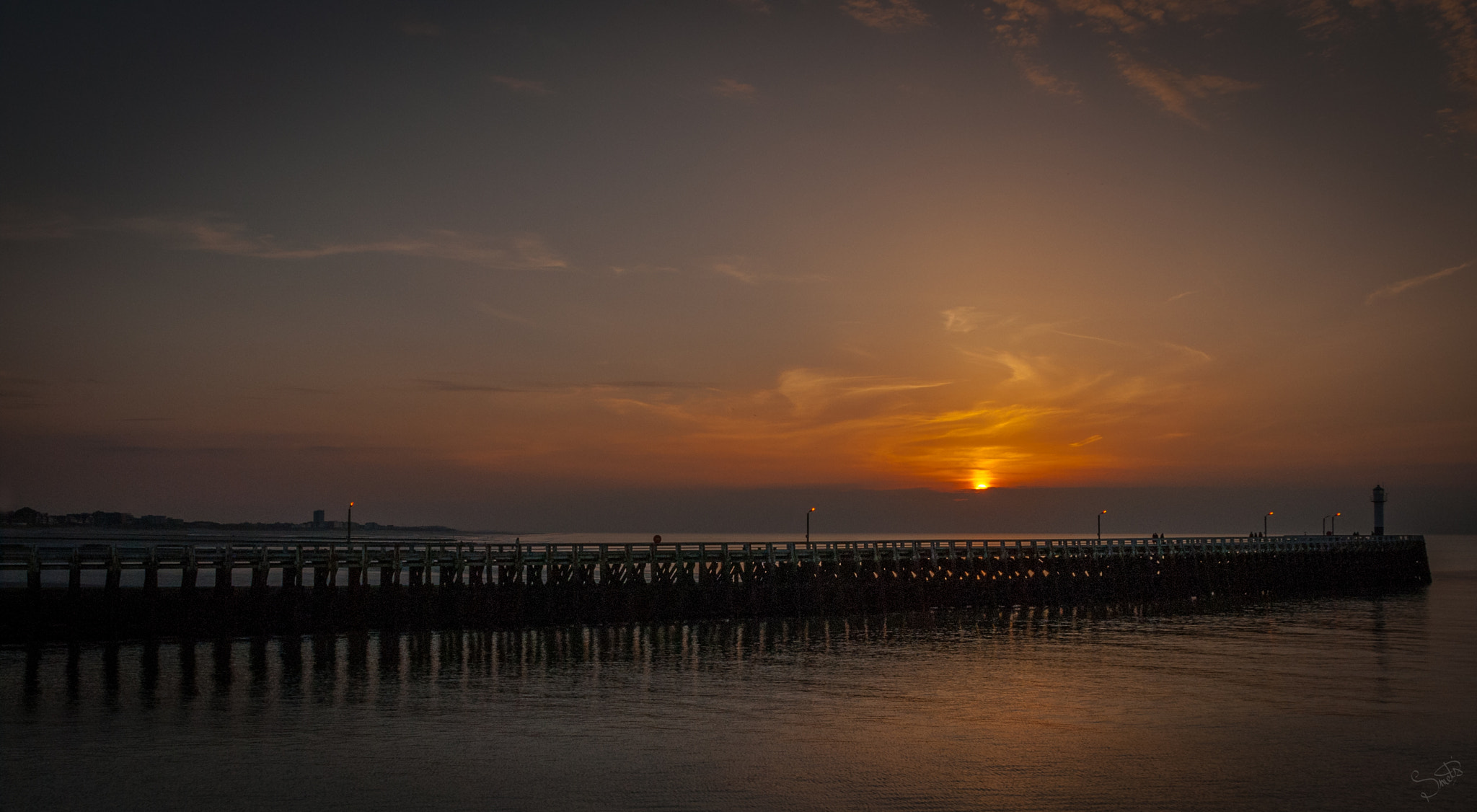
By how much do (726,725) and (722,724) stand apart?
0.57ft

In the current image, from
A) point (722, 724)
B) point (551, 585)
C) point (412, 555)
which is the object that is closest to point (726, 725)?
point (722, 724)

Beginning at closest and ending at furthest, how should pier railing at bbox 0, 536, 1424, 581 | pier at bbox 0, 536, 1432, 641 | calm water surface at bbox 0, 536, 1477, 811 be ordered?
1. calm water surface at bbox 0, 536, 1477, 811
2. pier at bbox 0, 536, 1432, 641
3. pier railing at bbox 0, 536, 1424, 581

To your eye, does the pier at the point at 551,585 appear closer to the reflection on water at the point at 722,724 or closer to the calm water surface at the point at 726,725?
the reflection on water at the point at 722,724

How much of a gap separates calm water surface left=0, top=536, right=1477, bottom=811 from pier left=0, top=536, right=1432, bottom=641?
1.88 m

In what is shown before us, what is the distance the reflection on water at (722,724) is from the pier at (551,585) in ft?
5.12

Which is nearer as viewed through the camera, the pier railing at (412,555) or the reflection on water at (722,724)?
the reflection on water at (722,724)

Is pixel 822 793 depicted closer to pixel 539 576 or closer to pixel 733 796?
pixel 733 796

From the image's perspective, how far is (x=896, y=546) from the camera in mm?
61375

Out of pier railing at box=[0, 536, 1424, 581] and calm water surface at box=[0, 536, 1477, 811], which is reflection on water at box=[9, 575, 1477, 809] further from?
pier railing at box=[0, 536, 1424, 581]

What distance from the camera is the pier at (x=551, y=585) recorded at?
3538 centimetres

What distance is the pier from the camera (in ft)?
116

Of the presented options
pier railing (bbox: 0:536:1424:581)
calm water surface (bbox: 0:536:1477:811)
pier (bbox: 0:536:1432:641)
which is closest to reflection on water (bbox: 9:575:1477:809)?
calm water surface (bbox: 0:536:1477:811)

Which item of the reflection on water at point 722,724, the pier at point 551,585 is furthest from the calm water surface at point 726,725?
the pier at point 551,585

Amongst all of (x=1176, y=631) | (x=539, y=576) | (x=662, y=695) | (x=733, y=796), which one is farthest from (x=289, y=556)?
(x=1176, y=631)
